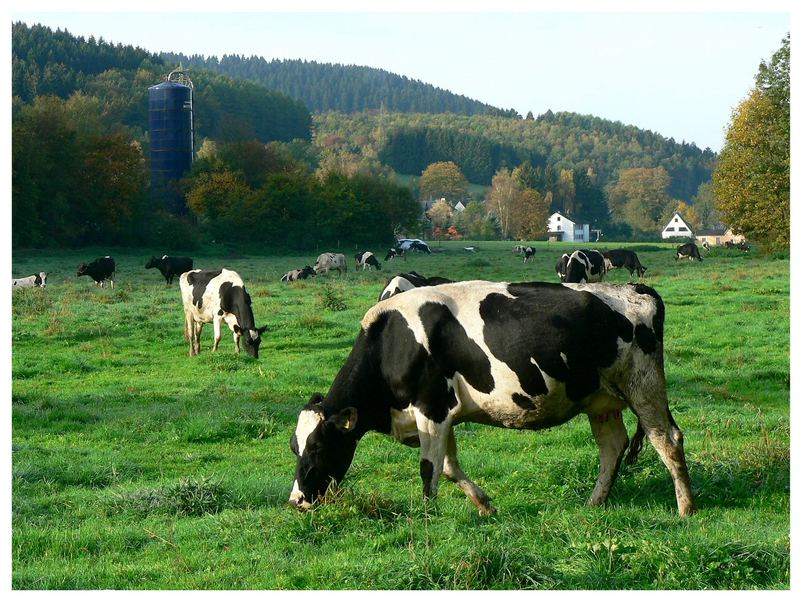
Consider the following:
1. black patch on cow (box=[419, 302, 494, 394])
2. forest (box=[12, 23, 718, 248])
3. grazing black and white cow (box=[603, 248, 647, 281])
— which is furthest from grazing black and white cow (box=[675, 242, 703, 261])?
black patch on cow (box=[419, 302, 494, 394])

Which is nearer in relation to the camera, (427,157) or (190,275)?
(190,275)

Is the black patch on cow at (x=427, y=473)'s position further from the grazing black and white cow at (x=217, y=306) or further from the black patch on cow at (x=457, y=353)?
the grazing black and white cow at (x=217, y=306)

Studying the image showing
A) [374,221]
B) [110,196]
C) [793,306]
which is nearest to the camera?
[793,306]

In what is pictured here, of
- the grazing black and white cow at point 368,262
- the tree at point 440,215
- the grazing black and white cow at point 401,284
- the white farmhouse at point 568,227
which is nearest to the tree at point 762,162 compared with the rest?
the grazing black and white cow at point 368,262

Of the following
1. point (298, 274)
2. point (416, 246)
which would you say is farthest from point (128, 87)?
point (298, 274)

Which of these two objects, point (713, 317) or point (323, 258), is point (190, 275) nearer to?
point (713, 317)

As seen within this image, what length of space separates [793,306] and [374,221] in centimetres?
7376

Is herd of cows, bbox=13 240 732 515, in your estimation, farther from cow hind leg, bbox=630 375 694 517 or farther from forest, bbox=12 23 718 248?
forest, bbox=12 23 718 248

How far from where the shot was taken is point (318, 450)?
7750 mm

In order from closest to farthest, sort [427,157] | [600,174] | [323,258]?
[323,258] → [427,157] → [600,174]

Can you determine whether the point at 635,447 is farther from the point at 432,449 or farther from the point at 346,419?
the point at 346,419

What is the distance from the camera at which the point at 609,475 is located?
796cm

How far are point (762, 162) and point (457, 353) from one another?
4606 cm
